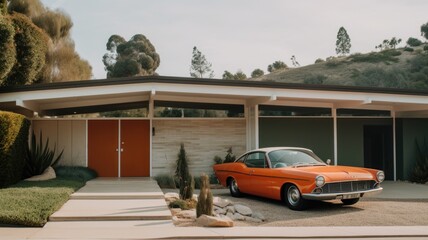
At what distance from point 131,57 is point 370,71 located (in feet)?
92.5

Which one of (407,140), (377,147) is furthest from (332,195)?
(377,147)

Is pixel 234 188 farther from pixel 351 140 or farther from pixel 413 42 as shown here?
pixel 413 42

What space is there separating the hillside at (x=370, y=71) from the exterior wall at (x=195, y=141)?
34830 mm

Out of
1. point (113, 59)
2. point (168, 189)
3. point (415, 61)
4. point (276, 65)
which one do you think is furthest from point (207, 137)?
point (276, 65)

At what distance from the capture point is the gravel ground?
938 centimetres

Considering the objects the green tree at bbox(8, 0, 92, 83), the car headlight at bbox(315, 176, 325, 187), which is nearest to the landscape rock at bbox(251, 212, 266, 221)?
the car headlight at bbox(315, 176, 325, 187)

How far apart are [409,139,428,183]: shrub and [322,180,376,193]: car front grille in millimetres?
7212

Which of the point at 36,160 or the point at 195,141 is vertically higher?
the point at 195,141

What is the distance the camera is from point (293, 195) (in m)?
10.8

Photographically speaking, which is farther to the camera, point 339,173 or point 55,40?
point 55,40

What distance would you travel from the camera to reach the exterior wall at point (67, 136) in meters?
16.6

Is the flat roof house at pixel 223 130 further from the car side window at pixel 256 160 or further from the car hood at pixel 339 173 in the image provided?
the car hood at pixel 339 173

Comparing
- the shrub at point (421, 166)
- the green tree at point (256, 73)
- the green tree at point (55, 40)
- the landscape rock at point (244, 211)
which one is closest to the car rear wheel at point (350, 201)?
the landscape rock at point (244, 211)

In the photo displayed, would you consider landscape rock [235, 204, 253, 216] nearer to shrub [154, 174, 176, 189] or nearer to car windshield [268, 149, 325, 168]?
car windshield [268, 149, 325, 168]
